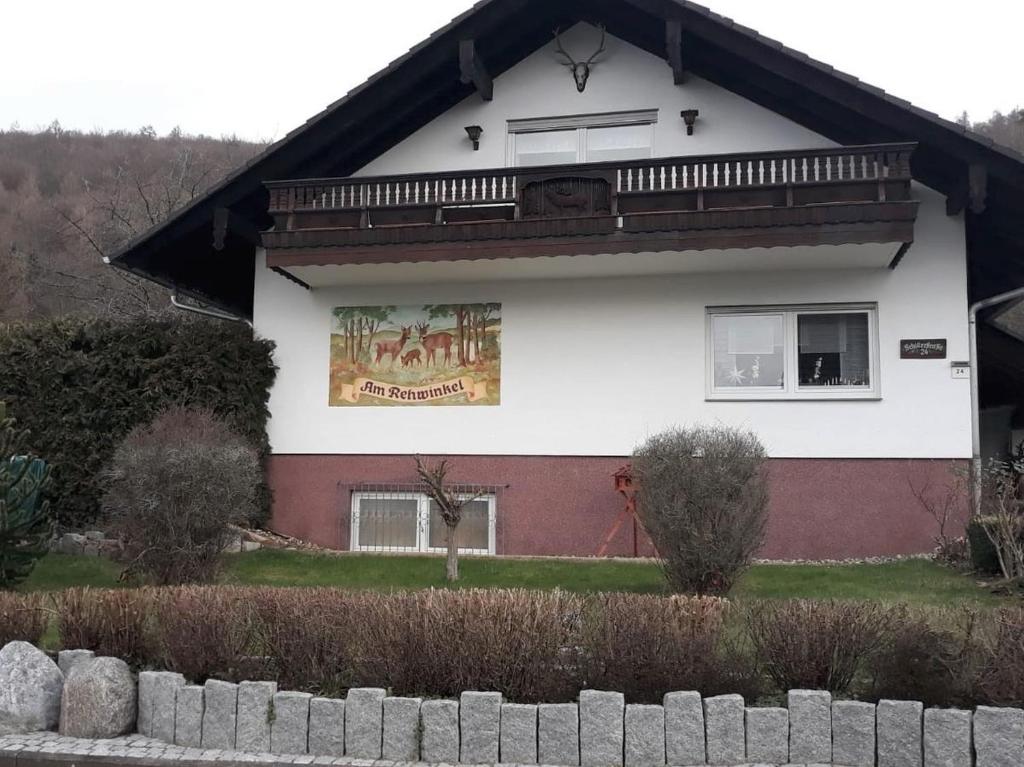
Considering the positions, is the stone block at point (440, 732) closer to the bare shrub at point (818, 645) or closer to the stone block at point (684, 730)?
the stone block at point (684, 730)

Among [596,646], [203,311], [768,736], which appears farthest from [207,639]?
[203,311]

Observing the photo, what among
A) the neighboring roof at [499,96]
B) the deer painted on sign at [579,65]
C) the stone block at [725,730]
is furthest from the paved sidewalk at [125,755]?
the deer painted on sign at [579,65]

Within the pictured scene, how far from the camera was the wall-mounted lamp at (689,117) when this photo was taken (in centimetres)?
1368

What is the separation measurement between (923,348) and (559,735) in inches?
371

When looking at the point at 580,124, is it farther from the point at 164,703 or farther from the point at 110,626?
the point at 164,703

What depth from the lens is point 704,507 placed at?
8102mm

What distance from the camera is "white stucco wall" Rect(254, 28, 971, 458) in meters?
12.6

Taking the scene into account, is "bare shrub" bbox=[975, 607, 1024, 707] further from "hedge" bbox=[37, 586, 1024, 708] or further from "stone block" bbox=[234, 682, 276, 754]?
"stone block" bbox=[234, 682, 276, 754]

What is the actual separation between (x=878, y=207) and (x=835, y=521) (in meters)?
4.22

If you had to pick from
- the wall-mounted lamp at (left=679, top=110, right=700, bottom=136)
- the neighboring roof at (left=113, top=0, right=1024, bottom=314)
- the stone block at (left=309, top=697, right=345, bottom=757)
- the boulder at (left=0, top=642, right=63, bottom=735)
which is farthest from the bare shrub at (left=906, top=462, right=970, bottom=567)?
the boulder at (left=0, top=642, right=63, bottom=735)

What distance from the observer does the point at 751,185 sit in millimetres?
12031

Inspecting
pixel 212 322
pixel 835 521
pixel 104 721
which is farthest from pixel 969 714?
pixel 212 322

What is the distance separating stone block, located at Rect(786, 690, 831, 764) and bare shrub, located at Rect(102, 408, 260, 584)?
5969mm

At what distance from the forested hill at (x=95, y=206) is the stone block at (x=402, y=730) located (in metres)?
22.6
